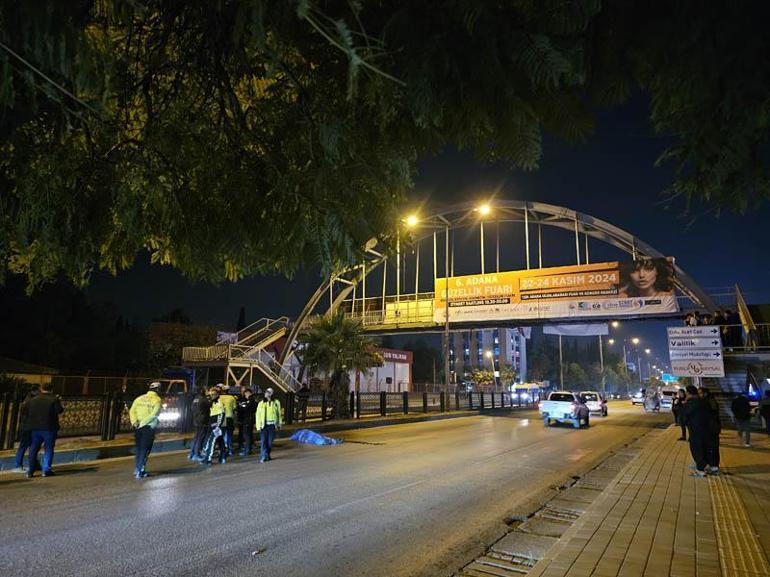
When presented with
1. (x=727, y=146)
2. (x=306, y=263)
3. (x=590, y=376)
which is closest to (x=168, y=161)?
(x=306, y=263)

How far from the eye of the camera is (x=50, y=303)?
141 ft

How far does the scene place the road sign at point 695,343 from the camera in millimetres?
16891

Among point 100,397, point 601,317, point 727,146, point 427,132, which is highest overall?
point 601,317

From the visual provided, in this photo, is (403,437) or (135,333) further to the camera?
(135,333)

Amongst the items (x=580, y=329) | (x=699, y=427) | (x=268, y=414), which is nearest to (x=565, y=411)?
(x=580, y=329)

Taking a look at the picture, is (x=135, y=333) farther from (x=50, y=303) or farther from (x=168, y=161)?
(x=168, y=161)

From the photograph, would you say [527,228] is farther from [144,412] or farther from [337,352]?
[144,412]

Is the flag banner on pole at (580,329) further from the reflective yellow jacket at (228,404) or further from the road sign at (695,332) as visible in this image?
the reflective yellow jacket at (228,404)

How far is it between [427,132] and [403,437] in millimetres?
16883

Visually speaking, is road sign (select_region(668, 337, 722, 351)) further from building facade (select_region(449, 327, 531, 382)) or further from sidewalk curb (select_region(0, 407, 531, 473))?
building facade (select_region(449, 327, 531, 382))

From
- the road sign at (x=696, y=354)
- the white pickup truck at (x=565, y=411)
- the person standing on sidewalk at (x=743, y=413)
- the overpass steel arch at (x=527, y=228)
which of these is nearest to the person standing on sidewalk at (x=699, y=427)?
the person standing on sidewalk at (x=743, y=413)

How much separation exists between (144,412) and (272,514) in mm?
4736

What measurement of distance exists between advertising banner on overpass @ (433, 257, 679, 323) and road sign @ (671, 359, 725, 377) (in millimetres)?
17183

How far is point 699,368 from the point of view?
16984mm
